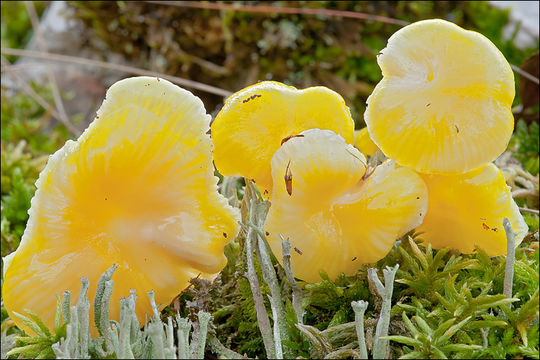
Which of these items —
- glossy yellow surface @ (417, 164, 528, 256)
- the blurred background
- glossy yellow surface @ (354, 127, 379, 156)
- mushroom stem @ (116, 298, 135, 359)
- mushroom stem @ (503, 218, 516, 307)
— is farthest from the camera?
the blurred background

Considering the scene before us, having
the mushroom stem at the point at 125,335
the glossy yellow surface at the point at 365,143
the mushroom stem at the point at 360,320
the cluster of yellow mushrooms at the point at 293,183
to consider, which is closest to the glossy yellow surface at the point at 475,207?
the cluster of yellow mushrooms at the point at 293,183

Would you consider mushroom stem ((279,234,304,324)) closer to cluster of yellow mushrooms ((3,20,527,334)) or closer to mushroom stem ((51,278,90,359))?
cluster of yellow mushrooms ((3,20,527,334))

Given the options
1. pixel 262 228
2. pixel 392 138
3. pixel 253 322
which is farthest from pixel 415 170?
pixel 253 322

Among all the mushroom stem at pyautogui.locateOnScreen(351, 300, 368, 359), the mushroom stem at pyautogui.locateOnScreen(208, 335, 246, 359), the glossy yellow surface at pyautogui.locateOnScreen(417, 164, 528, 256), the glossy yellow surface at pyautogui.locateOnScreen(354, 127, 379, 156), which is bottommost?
the mushroom stem at pyautogui.locateOnScreen(208, 335, 246, 359)

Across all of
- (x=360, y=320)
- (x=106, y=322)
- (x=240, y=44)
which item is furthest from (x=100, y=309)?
(x=240, y=44)

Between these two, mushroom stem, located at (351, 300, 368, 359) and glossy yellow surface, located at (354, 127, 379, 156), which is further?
glossy yellow surface, located at (354, 127, 379, 156)

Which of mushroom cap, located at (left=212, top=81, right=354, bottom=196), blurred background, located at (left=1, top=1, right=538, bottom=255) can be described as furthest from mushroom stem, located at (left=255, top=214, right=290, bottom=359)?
blurred background, located at (left=1, top=1, right=538, bottom=255)

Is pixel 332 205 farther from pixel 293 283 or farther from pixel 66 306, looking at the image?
pixel 66 306
